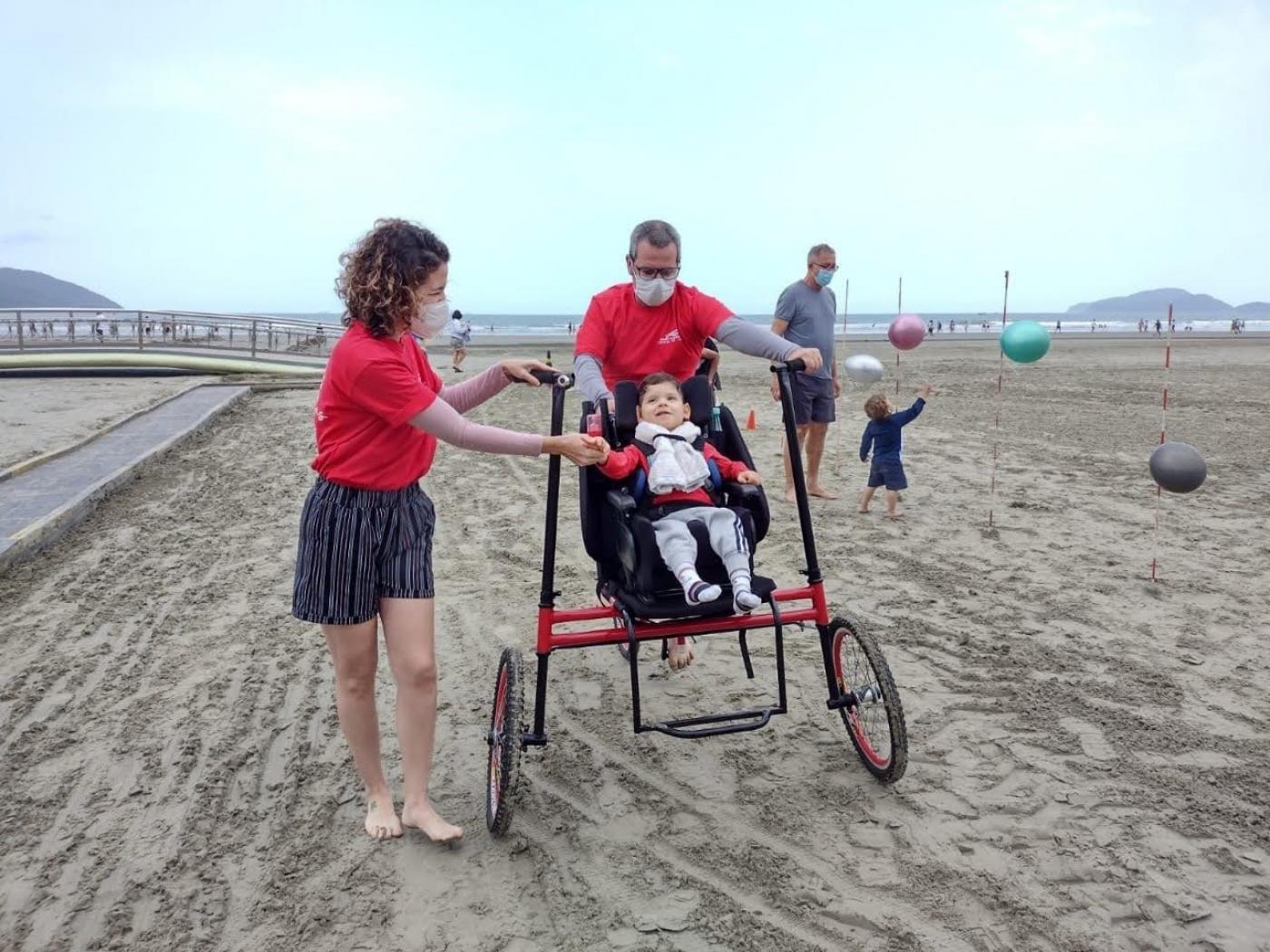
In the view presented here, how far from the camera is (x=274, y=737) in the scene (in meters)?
3.82

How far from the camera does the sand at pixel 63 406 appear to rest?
32.8ft

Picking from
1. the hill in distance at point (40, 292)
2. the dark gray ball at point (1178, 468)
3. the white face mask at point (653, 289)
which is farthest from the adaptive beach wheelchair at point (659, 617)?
the hill in distance at point (40, 292)

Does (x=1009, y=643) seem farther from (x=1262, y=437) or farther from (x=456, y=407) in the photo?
(x=1262, y=437)

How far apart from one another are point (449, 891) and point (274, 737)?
1.36 metres

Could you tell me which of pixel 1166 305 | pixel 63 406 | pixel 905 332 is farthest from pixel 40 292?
pixel 1166 305

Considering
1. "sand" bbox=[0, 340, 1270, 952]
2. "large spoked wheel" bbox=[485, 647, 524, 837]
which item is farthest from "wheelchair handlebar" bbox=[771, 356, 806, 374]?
"sand" bbox=[0, 340, 1270, 952]

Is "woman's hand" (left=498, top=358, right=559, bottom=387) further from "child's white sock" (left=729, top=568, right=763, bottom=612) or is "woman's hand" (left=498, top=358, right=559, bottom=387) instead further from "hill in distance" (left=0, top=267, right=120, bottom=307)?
"hill in distance" (left=0, top=267, right=120, bottom=307)

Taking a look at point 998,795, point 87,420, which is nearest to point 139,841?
point 998,795

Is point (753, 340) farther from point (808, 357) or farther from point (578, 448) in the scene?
point (578, 448)

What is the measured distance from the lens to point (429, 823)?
3064mm

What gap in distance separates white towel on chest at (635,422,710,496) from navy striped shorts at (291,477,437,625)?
947mm

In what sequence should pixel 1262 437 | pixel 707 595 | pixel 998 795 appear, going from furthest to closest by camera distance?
pixel 1262 437 → pixel 998 795 → pixel 707 595

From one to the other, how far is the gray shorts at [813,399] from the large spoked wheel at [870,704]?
3761 mm

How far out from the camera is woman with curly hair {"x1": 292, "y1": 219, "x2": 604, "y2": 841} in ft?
8.97
